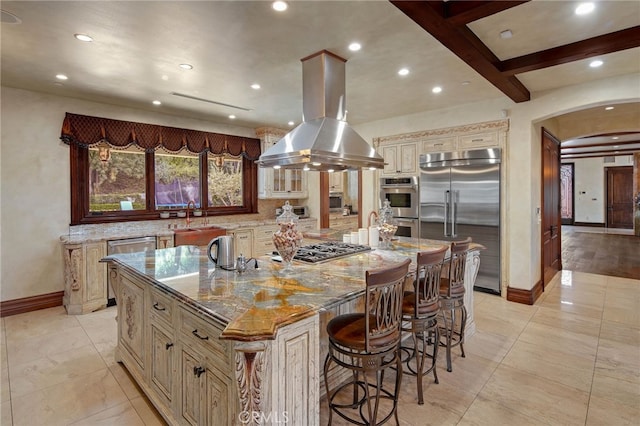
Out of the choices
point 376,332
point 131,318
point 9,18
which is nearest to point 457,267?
point 376,332

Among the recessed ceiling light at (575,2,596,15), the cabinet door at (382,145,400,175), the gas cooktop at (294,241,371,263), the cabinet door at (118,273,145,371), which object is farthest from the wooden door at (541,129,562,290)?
the cabinet door at (118,273,145,371)

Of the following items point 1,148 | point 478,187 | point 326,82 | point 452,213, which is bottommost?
point 452,213

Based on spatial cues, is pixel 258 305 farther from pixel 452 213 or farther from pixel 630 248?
pixel 630 248

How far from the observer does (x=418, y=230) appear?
215 inches

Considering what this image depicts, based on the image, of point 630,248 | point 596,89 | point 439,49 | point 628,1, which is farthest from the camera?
point 630,248

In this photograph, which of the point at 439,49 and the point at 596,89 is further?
the point at 596,89

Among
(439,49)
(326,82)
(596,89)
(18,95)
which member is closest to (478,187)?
(596,89)

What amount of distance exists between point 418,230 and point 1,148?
5.90m

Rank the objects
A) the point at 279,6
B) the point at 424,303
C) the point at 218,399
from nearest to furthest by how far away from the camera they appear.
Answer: the point at 218,399 → the point at 279,6 → the point at 424,303

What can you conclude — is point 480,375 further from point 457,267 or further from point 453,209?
point 453,209

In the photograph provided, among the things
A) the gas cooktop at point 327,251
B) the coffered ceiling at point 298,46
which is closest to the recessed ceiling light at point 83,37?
the coffered ceiling at point 298,46

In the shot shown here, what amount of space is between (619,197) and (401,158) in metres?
11.6

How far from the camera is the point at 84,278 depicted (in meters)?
4.12

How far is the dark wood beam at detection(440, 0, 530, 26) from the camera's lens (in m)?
2.15
